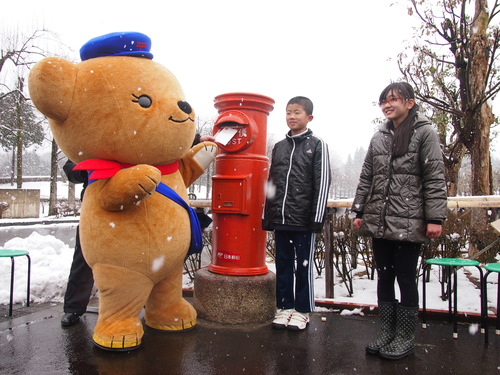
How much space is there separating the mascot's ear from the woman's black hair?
2.43 metres

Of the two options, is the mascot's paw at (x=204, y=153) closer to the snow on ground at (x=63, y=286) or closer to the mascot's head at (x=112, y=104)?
the mascot's head at (x=112, y=104)

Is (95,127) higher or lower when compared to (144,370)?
higher

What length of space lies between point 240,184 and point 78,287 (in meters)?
1.82

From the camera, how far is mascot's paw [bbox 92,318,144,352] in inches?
115

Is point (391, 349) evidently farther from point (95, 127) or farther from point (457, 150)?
point (457, 150)

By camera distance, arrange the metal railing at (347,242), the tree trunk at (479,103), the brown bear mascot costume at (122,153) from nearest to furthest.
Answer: the brown bear mascot costume at (122,153) < the metal railing at (347,242) < the tree trunk at (479,103)

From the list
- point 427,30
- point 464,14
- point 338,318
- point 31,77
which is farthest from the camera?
point 427,30

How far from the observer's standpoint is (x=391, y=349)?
9.79 ft

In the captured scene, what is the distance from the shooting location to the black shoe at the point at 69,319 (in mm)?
3617

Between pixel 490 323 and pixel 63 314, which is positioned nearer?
pixel 490 323

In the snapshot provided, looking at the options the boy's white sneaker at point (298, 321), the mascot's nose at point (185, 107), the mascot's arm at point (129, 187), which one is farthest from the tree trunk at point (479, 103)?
the mascot's arm at point (129, 187)

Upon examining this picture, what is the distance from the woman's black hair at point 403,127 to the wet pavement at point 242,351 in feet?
5.22

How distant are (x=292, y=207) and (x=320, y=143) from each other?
2.18 ft

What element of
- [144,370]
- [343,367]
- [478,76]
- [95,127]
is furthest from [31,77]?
[478,76]
